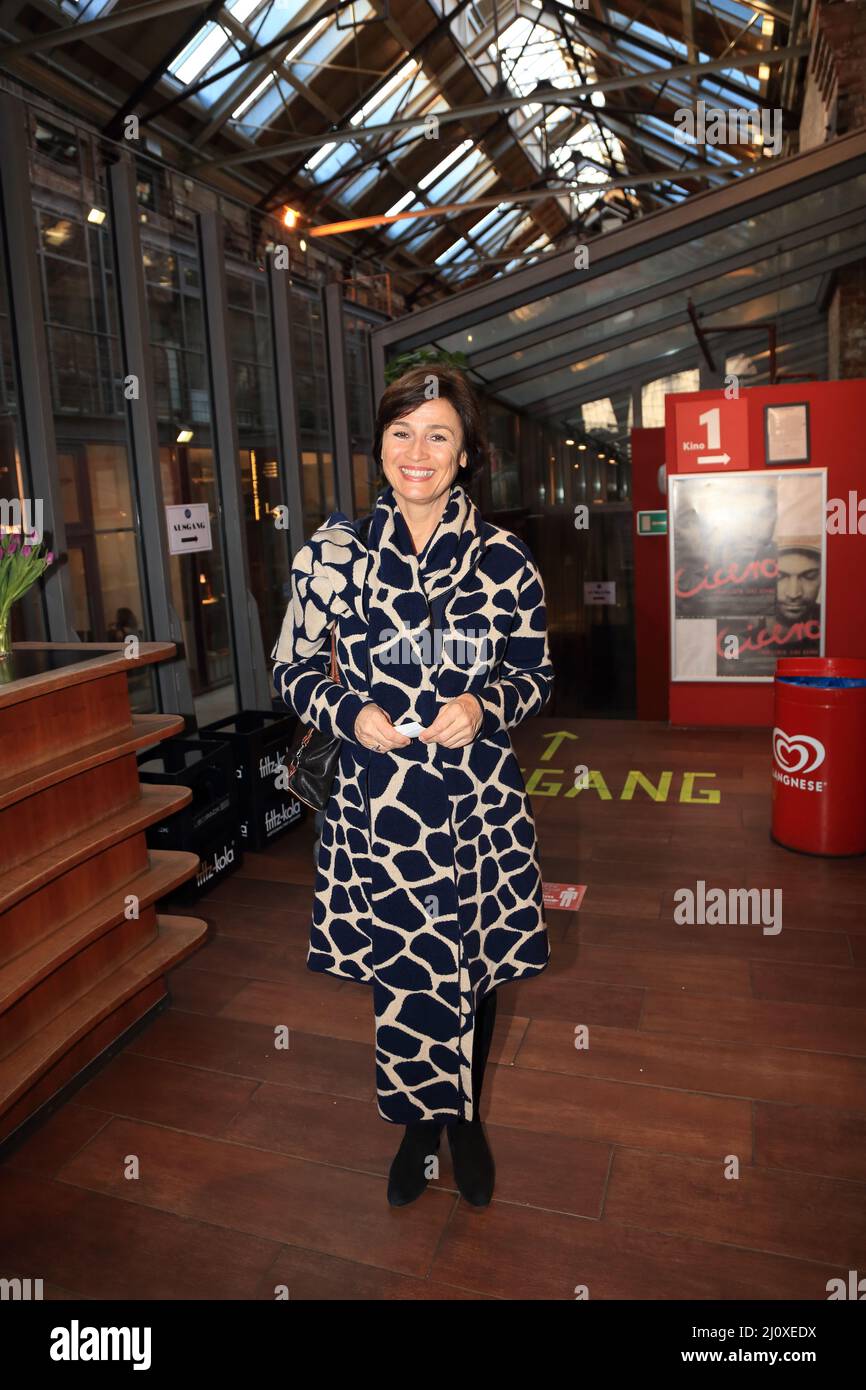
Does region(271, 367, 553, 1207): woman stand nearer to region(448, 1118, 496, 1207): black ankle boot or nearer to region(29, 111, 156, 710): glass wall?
region(448, 1118, 496, 1207): black ankle boot

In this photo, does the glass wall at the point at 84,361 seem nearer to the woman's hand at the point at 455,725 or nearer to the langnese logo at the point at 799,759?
the woman's hand at the point at 455,725

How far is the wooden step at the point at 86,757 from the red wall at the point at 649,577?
20.5 ft

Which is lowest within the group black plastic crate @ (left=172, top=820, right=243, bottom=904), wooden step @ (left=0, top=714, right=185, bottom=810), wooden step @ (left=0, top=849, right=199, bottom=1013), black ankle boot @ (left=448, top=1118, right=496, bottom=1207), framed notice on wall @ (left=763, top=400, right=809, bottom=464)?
black ankle boot @ (left=448, top=1118, right=496, bottom=1207)

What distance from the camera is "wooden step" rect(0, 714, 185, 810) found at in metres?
2.44

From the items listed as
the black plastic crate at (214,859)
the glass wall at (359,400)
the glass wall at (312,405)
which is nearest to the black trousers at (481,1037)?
the black plastic crate at (214,859)

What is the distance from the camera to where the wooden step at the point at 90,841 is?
243cm

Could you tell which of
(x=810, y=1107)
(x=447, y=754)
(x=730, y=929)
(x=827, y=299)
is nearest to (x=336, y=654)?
(x=447, y=754)

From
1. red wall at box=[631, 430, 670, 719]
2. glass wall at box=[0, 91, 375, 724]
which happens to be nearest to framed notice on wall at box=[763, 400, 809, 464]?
red wall at box=[631, 430, 670, 719]

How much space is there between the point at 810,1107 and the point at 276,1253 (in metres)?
1.45

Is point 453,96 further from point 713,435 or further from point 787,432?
point 787,432

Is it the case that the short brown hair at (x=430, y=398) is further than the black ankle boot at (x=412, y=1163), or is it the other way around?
the black ankle boot at (x=412, y=1163)

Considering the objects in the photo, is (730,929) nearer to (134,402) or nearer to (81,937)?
(81,937)

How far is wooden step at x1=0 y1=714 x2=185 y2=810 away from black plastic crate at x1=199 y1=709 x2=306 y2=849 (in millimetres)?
1278

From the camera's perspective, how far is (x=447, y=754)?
196cm
